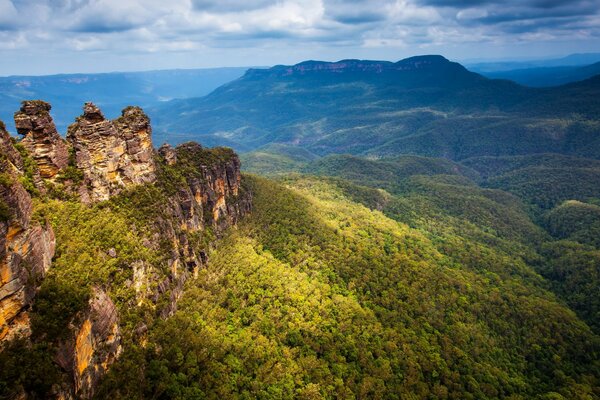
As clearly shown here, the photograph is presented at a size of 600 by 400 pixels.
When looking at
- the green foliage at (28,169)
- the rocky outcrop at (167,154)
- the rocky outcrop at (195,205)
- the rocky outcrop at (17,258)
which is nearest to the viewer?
the rocky outcrop at (17,258)

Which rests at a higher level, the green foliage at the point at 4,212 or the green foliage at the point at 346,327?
the green foliage at the point at 4,212

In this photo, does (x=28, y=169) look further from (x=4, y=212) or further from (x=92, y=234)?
(x=4, y=212)

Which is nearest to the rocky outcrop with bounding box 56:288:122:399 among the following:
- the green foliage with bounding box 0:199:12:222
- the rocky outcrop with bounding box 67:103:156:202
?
the green foliage with bounding box 0:199:12:222

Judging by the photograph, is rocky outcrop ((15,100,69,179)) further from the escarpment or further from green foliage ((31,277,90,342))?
green foliage ((31,277,90,342))

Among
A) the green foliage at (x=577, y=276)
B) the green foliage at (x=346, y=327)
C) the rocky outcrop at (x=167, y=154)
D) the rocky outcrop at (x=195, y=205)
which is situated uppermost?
the rocky outcrop at (x=167, y=154)

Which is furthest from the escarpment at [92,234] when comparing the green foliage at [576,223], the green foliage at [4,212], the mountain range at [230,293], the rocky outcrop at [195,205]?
the green foliage at [576,223]

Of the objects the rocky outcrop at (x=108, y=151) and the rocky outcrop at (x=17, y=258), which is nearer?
the rocky outcrop at (x=17, y=258)

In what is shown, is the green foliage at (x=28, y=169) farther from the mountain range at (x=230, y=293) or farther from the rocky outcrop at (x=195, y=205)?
the rocky outcrop at (x=195, y=205)
